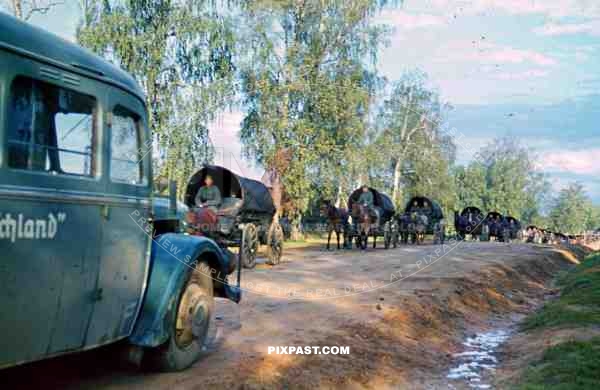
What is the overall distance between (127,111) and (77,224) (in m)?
1.15

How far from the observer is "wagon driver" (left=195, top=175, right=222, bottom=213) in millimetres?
15078

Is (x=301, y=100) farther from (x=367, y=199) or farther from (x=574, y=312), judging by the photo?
(x=574, y=312)

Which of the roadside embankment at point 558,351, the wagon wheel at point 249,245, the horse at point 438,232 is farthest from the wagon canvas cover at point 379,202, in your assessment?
the roadside embankment at point 558,351

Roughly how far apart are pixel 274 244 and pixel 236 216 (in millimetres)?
2012

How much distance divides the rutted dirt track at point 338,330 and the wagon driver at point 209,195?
6.13ft

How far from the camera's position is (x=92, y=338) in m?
4.56

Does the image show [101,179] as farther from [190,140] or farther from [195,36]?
[195,36]

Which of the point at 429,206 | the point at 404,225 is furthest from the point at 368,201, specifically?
the point at 429,206

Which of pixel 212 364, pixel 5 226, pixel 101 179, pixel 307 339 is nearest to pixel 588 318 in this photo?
pixel 307 339

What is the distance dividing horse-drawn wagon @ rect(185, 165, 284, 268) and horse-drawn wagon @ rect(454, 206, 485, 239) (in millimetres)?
24812

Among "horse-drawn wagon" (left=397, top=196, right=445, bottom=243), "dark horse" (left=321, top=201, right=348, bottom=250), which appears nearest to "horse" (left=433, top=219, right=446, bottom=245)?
"horse-drawn wagon" (left=397, top=196, right=445, bottom=243)

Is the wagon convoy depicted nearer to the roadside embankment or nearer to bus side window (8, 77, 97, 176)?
bus side window (8, 77, 97, 176)

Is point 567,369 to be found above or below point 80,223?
below

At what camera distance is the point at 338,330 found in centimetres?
780
